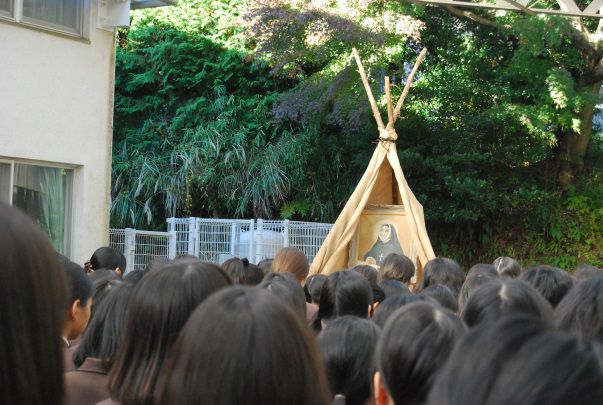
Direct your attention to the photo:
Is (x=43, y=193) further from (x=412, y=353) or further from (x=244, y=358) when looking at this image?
(x=244, y=358)

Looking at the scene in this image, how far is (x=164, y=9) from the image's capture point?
22.3 m

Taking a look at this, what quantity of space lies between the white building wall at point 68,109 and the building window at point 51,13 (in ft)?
0.36

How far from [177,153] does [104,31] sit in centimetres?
877

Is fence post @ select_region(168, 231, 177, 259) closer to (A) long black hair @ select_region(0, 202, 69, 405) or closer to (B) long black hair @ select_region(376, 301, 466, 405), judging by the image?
(B) long black hair @ select_region(376, 301, 466, 405)

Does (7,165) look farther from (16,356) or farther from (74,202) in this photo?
(16,356)

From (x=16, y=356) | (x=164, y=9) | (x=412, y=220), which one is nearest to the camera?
(x=16, y=356)

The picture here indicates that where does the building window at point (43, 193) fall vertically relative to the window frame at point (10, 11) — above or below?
below

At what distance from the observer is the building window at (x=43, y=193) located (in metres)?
10.7

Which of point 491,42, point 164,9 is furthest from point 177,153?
point 491,42

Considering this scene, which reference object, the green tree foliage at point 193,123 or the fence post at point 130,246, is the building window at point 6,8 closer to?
the fence post at point 130,246

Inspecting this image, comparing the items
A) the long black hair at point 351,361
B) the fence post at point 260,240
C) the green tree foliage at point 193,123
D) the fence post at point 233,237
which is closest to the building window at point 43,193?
the fence post at point 233,237

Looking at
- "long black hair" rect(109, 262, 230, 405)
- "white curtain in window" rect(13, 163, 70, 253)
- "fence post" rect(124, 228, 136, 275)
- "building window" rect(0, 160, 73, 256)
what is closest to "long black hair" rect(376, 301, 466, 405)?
"long black hair" rect(109, 262, 230, 405)

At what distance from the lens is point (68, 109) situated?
447 inches

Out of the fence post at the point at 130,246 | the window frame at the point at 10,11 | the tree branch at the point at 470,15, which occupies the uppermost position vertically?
the tree branch at the point at 470,15
